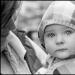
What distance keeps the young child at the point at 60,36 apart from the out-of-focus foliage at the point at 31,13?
588cm

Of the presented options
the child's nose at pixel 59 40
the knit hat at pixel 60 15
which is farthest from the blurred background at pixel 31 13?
the child's nose at pixel 59 40

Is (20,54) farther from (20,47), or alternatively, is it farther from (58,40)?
(58,40)

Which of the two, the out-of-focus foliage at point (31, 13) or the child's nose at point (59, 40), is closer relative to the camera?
the child's nose at point (59, 40)

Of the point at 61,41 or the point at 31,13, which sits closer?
the point at 61,41

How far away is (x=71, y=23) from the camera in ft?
7.24

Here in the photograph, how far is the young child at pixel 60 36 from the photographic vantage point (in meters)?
2.19

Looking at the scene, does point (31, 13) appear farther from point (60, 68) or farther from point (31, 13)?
point (60, 68)

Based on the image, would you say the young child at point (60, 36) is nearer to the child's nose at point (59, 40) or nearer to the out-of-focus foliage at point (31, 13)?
the child's nose at point (59, 40)

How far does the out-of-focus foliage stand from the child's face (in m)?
5.93

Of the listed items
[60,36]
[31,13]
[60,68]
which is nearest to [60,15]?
[60,36]

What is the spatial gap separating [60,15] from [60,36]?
0.14 m

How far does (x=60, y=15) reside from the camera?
2225 mm

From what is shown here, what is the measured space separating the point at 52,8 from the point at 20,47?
0.33 m

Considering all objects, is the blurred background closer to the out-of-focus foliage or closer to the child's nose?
the out-of-focus foliage
